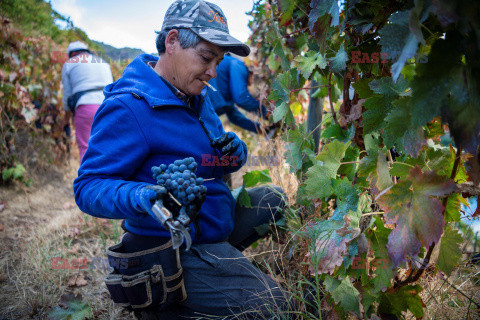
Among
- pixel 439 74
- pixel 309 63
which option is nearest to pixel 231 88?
pixel 309 63

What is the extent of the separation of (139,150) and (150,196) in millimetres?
421

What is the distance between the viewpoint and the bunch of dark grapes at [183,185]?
1216 mm

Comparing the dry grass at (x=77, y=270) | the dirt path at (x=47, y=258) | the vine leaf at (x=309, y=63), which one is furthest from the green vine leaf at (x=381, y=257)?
the dirt path at (x=47, y=258)

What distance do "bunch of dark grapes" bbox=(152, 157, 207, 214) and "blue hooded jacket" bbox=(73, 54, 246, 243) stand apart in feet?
0.43

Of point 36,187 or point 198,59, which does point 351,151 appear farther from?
point 36,187

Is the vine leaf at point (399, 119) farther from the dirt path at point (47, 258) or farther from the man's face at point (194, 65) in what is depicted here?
the dirt path at point (47, 258)

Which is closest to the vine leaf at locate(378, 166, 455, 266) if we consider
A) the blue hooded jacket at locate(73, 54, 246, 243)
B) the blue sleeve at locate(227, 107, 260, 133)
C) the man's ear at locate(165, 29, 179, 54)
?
the blue hooded jacket at locate(73, 54, 246, 243)

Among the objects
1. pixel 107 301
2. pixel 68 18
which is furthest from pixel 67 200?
pixel 68 18

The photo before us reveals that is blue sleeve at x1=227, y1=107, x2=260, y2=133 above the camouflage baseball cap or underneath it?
underneath

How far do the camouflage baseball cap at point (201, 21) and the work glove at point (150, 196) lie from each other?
81cm

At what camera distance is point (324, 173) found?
1.38 metres

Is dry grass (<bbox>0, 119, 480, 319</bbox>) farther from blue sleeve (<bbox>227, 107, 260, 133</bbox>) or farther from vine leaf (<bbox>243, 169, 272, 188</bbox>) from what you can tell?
blue sleeve (<bbox>227, 107, 260, 133</bbox>)

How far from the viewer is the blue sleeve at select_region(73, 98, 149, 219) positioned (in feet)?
4.57

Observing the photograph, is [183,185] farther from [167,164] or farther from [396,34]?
[396,34]
